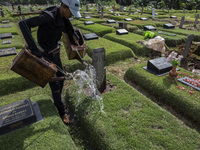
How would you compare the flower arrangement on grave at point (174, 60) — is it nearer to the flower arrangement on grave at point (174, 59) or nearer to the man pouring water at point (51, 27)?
the flower arrangement on grave at point (174, 59)

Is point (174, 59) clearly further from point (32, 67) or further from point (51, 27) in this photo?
point (32, 67)

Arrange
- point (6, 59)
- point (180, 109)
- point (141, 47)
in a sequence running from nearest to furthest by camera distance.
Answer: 1. point (180, 109)
2. point (6, 59)
3. point (141, 47)

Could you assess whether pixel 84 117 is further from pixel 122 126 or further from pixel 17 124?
pixel 17 124

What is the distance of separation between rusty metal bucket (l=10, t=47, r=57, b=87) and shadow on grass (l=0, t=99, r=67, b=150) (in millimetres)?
1135

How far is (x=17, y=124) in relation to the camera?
10.9 ft

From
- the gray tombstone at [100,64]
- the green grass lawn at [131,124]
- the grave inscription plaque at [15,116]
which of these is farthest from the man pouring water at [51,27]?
the green grass lawn at [131,124]

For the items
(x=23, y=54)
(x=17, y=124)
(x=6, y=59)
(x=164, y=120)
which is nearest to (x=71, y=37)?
(x=23, y=54)

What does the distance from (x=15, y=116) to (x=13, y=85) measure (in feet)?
8.01

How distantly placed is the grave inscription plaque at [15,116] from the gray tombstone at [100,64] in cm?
225

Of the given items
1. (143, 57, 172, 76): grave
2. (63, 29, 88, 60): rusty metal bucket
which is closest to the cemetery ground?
(143, 57, 172, 76): grave

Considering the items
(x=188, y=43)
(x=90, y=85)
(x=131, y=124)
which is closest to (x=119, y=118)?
(x=131, y=124)

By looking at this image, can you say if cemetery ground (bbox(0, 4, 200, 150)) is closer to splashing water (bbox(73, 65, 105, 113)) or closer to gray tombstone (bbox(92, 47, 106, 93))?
splashing water (bbox(73, 65, 105, 113))

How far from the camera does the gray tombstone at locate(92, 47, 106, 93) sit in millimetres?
Answer: 4418

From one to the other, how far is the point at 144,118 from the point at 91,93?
74.8 inches
